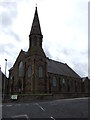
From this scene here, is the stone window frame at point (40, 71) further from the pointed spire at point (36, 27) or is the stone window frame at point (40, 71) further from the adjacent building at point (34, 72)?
the pointed spire at point (36, 27)

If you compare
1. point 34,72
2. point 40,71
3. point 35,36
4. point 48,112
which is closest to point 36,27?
point 35,36

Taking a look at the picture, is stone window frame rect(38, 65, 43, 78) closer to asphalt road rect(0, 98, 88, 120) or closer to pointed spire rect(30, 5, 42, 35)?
pointed spire rect(30, 5, 42, 35)

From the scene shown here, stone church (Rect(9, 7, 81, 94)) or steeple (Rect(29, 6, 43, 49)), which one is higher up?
steeple (Rect(29, 6, 43, 49))

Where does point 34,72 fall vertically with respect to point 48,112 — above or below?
above

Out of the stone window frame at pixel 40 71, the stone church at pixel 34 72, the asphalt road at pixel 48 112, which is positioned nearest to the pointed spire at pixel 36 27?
the stone church at pixel 34 72

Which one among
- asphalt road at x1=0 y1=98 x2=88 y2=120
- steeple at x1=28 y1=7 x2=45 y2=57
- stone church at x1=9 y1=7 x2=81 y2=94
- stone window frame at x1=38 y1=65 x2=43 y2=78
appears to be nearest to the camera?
asphalt road at x1=0 y1=98 x2=88 y2=120

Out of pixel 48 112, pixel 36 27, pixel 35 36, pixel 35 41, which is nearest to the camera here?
pixel 48 112

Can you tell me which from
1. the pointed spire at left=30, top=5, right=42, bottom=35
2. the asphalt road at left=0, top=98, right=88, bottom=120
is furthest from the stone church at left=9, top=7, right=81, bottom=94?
the asphalt road at left=0, top=98, right=88, bottom=120

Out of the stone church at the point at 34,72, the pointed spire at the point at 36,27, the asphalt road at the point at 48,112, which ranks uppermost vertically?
the pointed spire at the point at 36,27

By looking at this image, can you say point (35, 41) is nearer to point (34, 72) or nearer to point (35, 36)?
point (35, 36)

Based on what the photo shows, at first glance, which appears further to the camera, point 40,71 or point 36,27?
point 36,27

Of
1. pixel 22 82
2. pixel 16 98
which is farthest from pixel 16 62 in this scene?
pixel 16 98

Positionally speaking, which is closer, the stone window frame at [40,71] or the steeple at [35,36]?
the stone window frame at [40,71]

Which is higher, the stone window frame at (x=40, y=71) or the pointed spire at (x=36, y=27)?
the pointed spire at (x=36, y=27)
